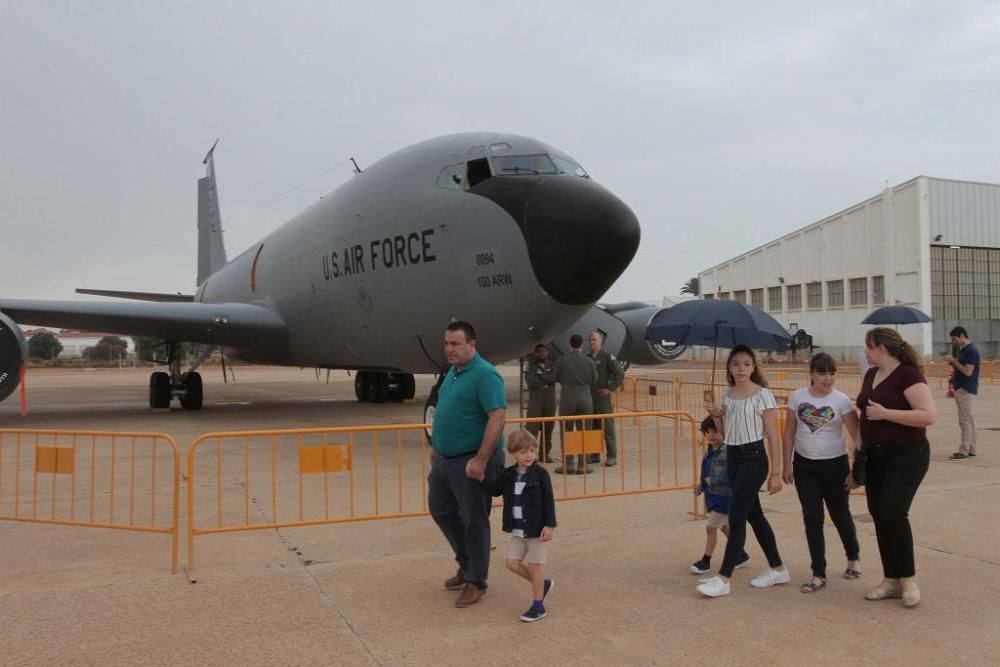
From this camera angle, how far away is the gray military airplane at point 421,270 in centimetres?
861

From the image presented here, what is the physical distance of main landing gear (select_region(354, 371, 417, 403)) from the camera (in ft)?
63.9

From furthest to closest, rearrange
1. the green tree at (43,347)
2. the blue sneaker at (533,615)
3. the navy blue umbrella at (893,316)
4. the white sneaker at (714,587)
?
the green tree at (43,347) → the navy blue umbrella at (893,316) → the white sneaker at (714,587) → the blue sneaker at (533,615)

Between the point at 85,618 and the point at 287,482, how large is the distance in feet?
13.6

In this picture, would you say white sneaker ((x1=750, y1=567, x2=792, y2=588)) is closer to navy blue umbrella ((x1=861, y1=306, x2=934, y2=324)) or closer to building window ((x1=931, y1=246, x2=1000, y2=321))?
navy blue umbrella ((x1=861, y1=306, x2=934, y2=324))

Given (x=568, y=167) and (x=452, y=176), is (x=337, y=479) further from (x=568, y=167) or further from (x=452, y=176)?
(x=568, y=167)

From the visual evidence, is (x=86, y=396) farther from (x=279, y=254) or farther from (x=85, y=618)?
(x=85, y=618)

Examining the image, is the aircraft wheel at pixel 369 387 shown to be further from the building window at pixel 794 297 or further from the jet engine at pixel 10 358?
the building window at pixel 794 297

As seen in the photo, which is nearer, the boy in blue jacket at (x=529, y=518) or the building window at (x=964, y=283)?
the boy in blue jacket at (x=529, y=518)

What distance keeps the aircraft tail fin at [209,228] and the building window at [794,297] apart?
40.7 meters

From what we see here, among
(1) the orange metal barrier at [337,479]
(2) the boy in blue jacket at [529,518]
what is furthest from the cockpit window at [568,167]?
(2) the boy in blue jacket at [529,518]

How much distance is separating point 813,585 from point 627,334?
1142 cm

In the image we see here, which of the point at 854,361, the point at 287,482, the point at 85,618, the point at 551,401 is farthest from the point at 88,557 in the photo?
the point at 854,361

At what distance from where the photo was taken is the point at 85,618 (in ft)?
14.0

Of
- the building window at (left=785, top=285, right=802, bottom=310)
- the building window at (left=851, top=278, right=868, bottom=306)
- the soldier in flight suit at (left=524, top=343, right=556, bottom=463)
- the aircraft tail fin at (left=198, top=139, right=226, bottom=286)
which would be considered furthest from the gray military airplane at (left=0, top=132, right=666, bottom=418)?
the building window at (left=785, top=285, right=802, bottom=310)
